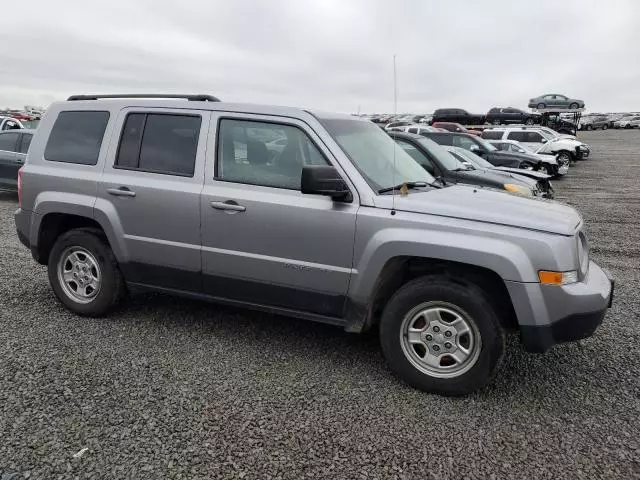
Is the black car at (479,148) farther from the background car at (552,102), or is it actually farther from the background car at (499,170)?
the background car at (552,102)

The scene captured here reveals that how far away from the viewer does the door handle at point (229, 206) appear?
3.94 metres

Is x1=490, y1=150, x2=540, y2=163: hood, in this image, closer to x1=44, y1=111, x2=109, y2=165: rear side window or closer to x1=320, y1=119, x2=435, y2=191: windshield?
x1=320, y1=119, x2=435, y2=191: windshield

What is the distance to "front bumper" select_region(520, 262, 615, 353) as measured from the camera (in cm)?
325

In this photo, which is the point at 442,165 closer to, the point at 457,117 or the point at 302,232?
the point at 302,232

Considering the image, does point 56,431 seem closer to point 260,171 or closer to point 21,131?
point 260,171

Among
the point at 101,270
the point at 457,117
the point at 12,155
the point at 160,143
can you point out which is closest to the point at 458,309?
the point at 160,143

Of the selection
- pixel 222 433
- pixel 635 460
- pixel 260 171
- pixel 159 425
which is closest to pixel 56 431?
pixel 159 425

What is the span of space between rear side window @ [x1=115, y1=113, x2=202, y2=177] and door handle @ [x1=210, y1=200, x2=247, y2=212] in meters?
0.38

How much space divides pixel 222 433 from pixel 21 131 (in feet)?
35.4

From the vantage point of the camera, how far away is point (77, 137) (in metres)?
4.71

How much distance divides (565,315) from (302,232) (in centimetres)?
177

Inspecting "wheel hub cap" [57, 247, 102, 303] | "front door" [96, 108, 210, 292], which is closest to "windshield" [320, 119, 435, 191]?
"front door" [96, 108, 210, 292]

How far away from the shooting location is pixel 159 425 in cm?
312

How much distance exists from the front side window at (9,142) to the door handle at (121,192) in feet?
27.8
